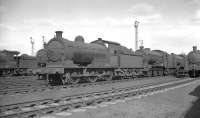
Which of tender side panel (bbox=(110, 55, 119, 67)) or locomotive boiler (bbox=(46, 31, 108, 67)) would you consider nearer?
locomotive boiler (bbox=(46, 31, 108, 67))

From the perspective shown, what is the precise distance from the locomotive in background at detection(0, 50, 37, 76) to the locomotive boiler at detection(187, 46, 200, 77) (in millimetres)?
21699

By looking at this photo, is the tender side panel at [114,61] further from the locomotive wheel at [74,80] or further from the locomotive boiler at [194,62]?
the locomotive boiler at [194,62]

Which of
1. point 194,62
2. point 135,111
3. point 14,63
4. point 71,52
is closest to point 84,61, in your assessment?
point 71,52

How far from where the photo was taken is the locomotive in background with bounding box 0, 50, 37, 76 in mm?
26997

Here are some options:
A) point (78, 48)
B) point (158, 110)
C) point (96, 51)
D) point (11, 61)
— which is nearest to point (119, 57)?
point (96, 51)

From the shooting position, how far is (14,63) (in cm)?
2875

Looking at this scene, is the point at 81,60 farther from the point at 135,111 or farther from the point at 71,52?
the point at 135,111

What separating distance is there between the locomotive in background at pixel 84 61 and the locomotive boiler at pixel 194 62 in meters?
7.07

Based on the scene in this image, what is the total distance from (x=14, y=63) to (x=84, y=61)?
14889 mm

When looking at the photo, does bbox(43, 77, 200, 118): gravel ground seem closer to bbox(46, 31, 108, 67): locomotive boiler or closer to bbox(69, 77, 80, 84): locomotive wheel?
bbox(46, 31, 108, 67): locomotive boiler

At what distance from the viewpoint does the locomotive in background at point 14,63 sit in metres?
27.0

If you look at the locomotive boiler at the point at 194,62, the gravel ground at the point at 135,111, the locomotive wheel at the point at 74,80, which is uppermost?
the locomotive boiler at the point at 194,62

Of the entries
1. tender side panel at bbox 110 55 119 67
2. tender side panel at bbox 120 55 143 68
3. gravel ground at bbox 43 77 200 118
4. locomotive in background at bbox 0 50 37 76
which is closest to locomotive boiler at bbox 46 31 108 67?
tender side panel at bbox 110 55 119 67

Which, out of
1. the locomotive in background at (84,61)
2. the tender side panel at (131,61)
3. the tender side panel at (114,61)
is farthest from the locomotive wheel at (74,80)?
the tender side panel at (131,61)
